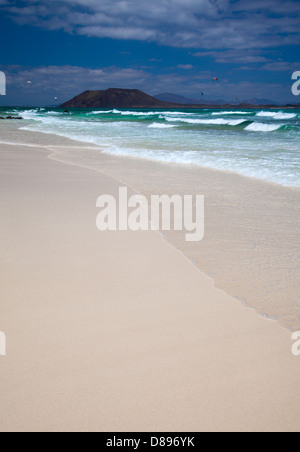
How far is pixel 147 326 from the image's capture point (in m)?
2.08

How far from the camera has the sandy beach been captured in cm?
151

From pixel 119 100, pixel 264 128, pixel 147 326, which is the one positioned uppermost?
pixel 119 100

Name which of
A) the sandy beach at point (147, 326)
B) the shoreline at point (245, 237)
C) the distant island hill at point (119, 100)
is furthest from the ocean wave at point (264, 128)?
the distant island hill at point (119, 100)

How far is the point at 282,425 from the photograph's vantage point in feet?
4.83

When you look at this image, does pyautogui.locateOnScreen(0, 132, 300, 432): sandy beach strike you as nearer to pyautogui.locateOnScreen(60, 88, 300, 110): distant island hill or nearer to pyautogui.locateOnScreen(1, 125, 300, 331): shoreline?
pyautogui.locateOnScreen(1, 125, 300, 331): shoreline

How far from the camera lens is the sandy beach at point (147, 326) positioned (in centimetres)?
151

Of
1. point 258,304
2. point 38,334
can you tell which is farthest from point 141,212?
point 38,334

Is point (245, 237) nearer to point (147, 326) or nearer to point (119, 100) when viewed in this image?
point (147, 326)

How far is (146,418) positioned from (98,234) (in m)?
2.20

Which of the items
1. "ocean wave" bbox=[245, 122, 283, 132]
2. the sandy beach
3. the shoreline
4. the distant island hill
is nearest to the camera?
the sandy beach

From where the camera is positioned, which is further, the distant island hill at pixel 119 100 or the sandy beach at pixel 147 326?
the distant island hill at pixel 119 100

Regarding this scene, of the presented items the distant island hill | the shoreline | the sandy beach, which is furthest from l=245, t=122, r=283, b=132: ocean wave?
the distant island hill

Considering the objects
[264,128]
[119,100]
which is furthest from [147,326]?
[119,100]

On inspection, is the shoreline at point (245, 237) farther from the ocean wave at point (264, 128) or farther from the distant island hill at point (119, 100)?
the distant island hill at point (119, 100)
